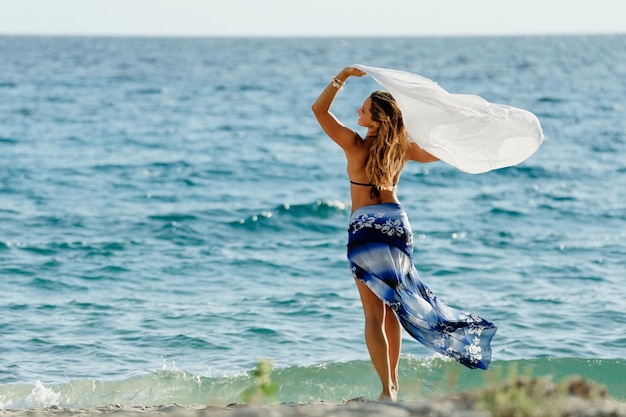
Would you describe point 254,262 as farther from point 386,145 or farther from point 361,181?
point 386,145

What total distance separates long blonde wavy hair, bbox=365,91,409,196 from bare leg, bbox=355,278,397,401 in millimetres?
697

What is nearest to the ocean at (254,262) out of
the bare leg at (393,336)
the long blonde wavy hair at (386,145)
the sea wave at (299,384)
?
the sea wave at (299,384)

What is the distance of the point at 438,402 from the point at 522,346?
5030 millimetres

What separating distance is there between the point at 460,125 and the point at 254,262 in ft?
22.6

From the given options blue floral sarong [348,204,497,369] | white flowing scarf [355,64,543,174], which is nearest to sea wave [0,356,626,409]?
blue floral sarong [348,204,497,369]

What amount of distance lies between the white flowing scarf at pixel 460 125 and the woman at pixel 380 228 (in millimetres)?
103

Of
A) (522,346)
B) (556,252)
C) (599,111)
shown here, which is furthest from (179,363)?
(599,111)

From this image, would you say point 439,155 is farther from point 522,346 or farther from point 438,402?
point 522,346

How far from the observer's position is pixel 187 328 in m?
10.1

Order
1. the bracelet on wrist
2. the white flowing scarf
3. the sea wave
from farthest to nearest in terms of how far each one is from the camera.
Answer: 1. the sea wave
2. the white flowing scarf
3. the bracelet on wrist

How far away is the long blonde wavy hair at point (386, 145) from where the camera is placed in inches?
239

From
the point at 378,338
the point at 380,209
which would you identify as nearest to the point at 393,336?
the point at 378,338

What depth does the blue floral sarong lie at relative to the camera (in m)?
6.15

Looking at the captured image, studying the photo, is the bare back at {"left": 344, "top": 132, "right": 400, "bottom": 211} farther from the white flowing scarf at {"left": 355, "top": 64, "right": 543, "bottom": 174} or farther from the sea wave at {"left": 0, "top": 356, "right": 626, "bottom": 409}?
the sea wave at {"left": 0, "top": 356, "right": 626, "bottom": 409}
